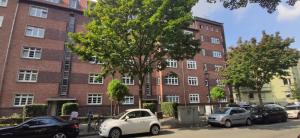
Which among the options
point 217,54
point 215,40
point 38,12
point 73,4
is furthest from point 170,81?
point 38,12

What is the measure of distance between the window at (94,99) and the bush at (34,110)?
5477 mm

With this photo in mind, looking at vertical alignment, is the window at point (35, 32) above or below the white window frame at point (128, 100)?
above

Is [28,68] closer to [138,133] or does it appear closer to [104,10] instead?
[104,10]

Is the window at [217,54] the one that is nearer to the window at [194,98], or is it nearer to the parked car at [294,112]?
the window at [194,98]

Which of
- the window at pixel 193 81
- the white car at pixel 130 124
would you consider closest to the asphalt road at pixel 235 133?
the white car at pixel 130 124

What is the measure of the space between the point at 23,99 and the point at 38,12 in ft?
37.0

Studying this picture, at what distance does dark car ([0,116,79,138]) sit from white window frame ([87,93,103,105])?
50.3ft

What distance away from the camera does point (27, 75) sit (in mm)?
23922

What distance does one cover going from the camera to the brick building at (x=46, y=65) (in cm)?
2317

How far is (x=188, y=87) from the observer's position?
34594 millimetres

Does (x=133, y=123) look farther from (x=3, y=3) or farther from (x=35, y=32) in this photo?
(x=3, y=3)

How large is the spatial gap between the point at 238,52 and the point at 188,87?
32.8 feet

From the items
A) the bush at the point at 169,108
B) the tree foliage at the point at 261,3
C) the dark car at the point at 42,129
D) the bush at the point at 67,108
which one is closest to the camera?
the tree foliage at the point at 261,3

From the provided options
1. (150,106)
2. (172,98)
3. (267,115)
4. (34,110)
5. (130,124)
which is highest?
(172,98)
